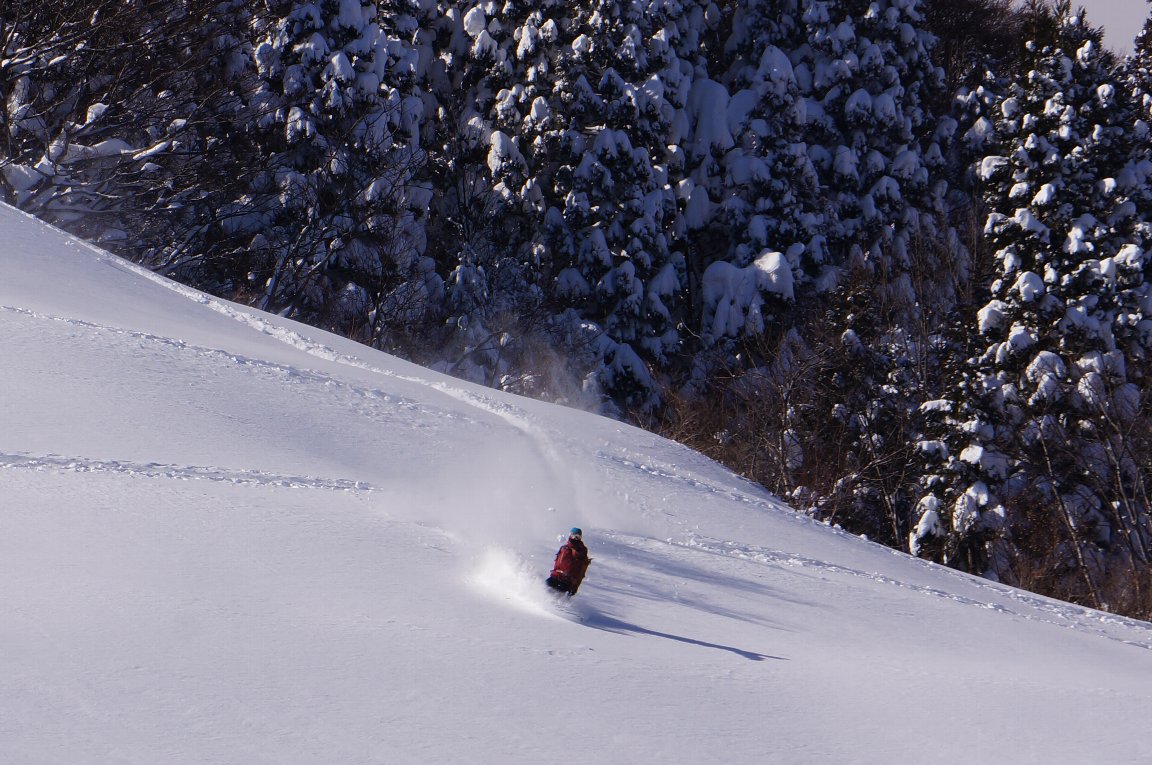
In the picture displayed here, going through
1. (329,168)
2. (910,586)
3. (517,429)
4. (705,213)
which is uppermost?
(705,213)

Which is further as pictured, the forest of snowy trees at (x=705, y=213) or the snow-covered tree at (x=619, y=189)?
the snow-covered tree at (x=619, y=189)

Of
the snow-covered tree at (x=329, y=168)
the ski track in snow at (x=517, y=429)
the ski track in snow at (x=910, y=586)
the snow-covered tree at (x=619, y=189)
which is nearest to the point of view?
the ski track in snow at (x=517, y=429)

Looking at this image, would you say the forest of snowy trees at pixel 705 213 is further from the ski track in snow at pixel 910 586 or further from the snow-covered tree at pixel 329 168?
the ski track in snow at pixel 910 586

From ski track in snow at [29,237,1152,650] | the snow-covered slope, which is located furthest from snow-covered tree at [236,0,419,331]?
the snow-covered slope

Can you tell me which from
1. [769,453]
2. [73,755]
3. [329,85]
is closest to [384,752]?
[73,755]

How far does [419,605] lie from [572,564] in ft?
3.43

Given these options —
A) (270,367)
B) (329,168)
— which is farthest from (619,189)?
(270,367)

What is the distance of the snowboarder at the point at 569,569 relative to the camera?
22.4 ft

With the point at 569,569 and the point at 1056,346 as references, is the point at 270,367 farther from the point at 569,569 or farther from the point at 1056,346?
the point at 1056,346

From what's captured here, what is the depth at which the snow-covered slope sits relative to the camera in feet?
15.1

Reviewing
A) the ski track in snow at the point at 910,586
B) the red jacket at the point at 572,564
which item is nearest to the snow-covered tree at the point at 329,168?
the ski track in snow at the point at 910,586

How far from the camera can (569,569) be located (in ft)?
22.4

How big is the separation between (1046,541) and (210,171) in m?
20.1

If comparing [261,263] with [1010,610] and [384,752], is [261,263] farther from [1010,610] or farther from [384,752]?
[384,752]
